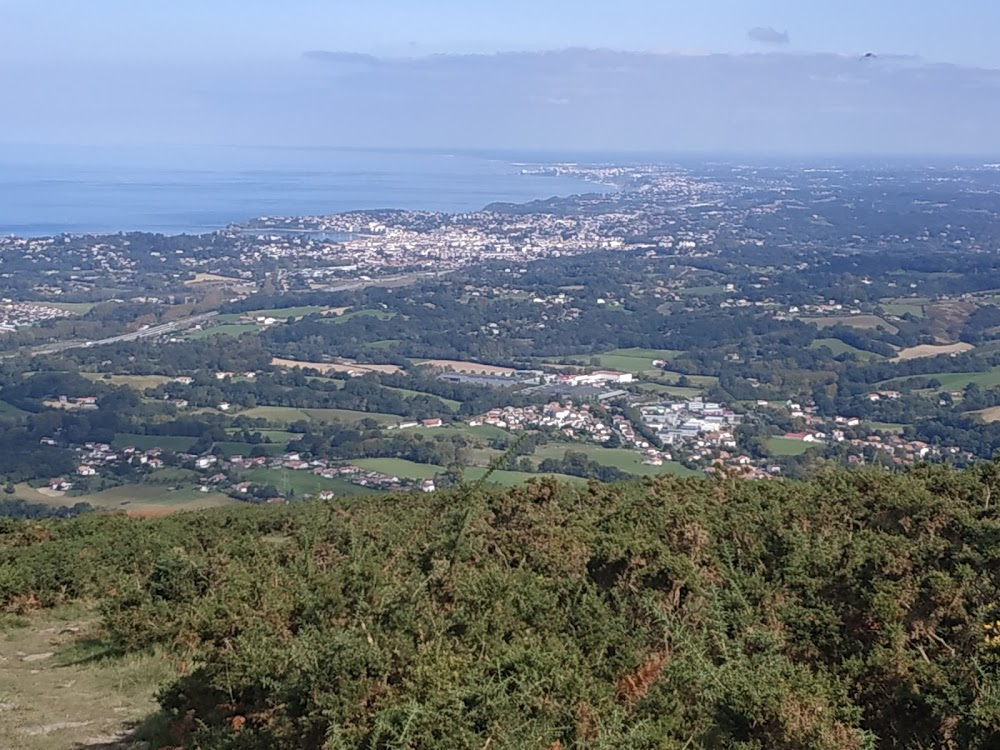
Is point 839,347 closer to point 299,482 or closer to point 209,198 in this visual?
point 299,482

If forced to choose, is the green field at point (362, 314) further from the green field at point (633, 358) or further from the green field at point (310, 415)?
the green field at point (310, 415)

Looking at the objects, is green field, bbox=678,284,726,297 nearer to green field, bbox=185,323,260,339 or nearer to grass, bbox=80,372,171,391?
green field, bbox=185,323,260,339

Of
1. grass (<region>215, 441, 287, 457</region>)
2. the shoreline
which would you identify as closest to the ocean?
the shoreline

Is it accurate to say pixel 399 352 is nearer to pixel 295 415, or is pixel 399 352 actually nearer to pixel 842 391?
pixel 295 415

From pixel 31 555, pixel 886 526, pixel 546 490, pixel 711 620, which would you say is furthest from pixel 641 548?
pixel 31 555

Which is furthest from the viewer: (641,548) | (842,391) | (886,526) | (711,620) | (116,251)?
(116,251)
